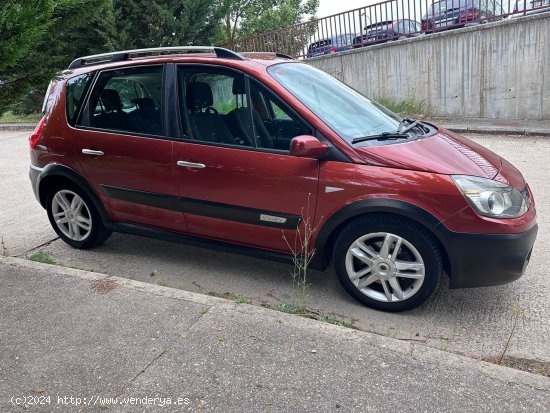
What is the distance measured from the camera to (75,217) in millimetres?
4773

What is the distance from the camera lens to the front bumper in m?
3.19

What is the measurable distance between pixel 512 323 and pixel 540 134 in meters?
7.13

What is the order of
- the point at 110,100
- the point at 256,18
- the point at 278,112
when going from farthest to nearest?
the point at 256,18 < the point at 110,100 < the point at 278,112

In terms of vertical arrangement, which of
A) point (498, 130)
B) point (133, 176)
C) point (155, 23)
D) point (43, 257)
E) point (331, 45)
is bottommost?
point (498, 130)

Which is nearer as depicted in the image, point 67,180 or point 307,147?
A: point 307,147

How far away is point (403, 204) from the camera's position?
3279 mm

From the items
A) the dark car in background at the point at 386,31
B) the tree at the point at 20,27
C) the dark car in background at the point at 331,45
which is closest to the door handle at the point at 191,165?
the tree at the point at 20,27

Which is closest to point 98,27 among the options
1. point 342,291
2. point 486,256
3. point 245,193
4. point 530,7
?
point 530,7

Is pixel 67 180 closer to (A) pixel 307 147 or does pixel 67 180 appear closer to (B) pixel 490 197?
(A) pixel 307 147

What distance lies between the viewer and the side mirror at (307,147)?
3400mm

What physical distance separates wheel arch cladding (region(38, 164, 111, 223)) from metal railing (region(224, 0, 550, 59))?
921 cm

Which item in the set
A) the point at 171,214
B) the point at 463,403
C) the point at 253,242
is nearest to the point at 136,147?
the point at 171,214

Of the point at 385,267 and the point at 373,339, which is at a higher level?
the point at 385,267

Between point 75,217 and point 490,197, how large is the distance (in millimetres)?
3535
